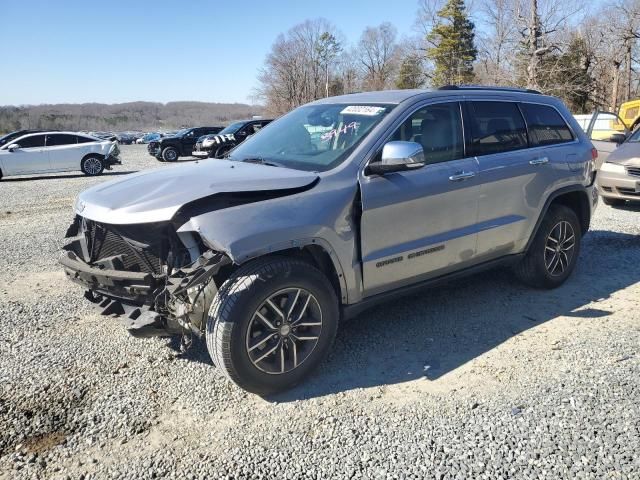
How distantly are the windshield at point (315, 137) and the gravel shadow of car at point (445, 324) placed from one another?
1422 mm

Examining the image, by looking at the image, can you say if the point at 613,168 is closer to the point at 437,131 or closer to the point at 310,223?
the point at 437,131

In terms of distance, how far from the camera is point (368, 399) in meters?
3.21

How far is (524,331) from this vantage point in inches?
163

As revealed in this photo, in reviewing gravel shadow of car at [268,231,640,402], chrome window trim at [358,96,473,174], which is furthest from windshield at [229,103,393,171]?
gravel shadow of car at [268,231,640,402]

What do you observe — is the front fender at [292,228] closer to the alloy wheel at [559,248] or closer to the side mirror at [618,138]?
the alloy wheel at [559,248]

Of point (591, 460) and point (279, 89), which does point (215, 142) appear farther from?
point (279, 89)

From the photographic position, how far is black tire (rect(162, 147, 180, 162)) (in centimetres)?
2398

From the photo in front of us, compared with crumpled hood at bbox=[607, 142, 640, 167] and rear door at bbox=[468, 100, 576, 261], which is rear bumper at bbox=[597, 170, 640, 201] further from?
rear door at bbox=[468, 100, 576, 261]

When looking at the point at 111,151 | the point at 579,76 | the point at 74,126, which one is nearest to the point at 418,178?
the point at 111,151

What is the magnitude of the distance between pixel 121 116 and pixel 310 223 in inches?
6442

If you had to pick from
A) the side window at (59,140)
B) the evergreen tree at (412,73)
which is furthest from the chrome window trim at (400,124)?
the evergreen tree at (412,73)

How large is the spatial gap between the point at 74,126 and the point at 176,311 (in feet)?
438

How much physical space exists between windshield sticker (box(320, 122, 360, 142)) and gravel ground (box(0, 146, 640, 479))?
1568 millimetres

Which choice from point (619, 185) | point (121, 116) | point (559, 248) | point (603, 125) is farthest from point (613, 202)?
point (121, 116)
